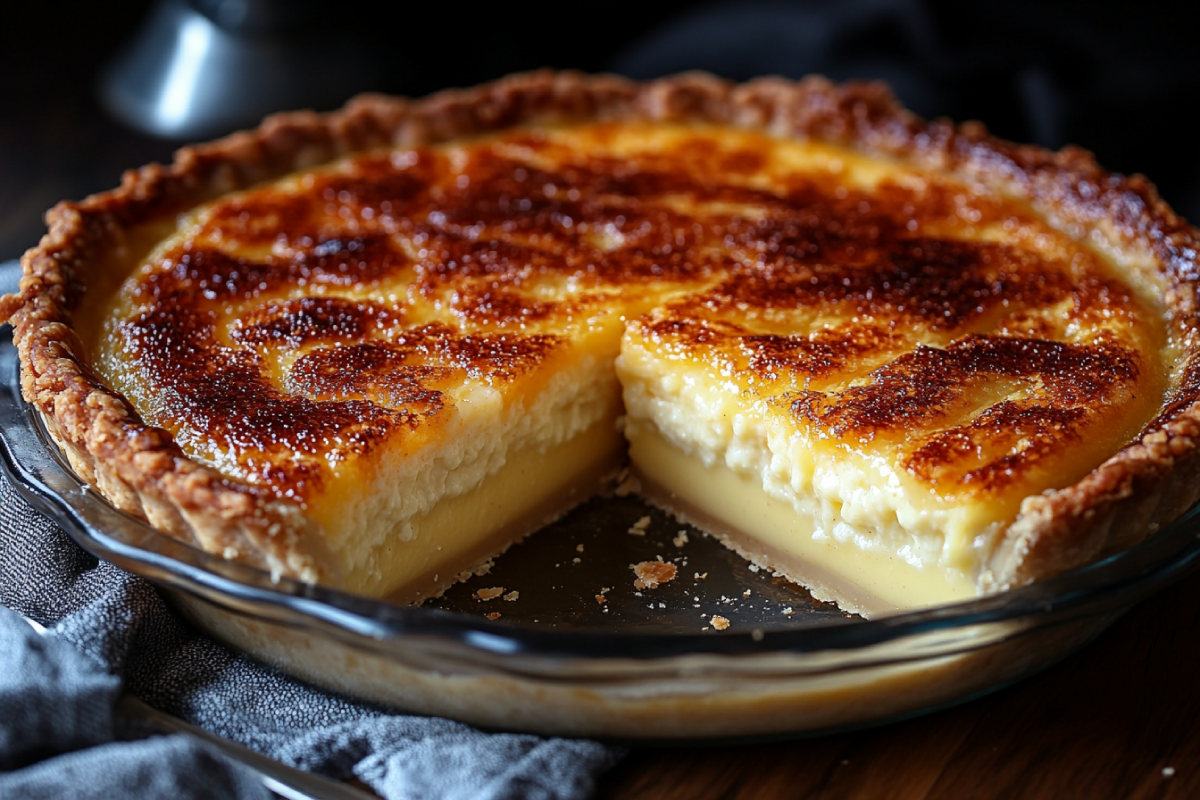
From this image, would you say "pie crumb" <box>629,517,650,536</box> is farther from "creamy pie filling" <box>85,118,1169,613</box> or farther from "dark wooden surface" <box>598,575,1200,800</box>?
"dark wooden surface" <box>598,575,1200,800</box>

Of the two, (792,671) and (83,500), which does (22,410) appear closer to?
(83,500)

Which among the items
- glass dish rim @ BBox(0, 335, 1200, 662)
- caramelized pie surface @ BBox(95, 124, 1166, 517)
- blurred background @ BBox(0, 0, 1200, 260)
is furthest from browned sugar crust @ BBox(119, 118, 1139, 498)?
blurred background @ BBox(0, 0, 1200, 260)

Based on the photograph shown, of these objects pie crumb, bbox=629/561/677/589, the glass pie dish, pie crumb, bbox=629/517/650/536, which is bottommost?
pie crumb, bbox=629/517/650/536

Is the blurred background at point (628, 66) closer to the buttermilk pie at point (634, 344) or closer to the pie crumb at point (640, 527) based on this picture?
the buttermilk pie at point (634, 344)

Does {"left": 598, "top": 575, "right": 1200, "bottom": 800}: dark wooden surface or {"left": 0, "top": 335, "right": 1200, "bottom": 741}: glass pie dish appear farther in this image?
{"left": 598, "top": 575, "right": 1200, "bottom": 800}: dark wooden surface

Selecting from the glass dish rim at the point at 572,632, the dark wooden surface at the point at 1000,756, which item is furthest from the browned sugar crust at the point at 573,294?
the dark wooden surface at the point at 1000,756
